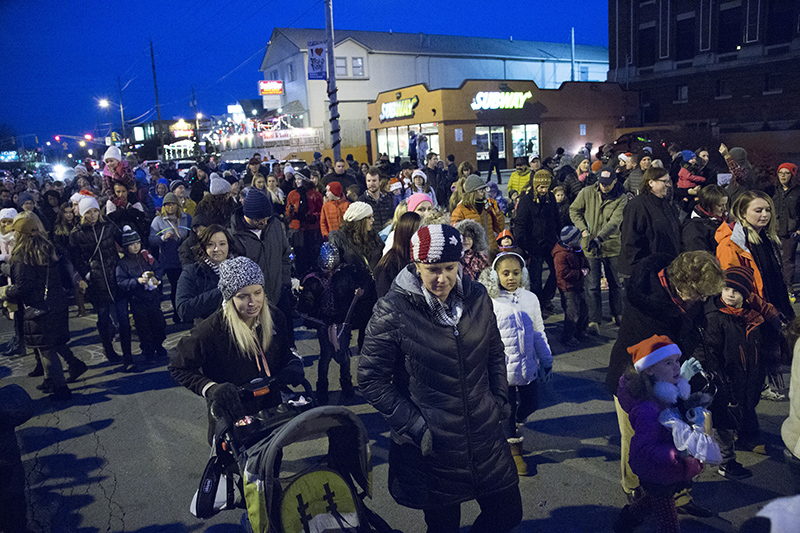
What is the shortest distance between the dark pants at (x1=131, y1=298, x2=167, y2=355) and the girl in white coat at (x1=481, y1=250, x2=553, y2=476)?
15.6 feet

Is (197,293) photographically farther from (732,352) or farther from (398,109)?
(398,109)

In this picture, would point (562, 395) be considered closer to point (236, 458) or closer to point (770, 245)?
point (770, 245)

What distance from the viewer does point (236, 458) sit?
2832 mm

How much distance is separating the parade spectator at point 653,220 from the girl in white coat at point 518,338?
2800 mm

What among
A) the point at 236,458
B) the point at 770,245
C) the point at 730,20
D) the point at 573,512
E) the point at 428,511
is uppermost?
the point at 730,20

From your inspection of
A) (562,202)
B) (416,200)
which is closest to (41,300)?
(416,200)

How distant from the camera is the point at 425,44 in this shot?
4353cm

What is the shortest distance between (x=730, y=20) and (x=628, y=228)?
3248 centimetres

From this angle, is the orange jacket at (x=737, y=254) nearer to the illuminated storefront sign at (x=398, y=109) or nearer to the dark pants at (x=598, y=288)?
the dark pants at (x=598, y=288)

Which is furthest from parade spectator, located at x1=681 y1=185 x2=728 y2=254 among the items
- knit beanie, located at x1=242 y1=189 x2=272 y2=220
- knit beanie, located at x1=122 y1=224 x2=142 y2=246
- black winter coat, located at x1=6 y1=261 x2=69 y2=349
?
black winter coat, located at x1=6 y1=261 x2=69 y2=349

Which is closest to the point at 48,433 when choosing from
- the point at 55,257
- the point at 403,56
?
the point at 55,257

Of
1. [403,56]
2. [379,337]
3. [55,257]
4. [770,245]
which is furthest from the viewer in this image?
[403,56]

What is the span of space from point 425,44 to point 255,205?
41866mm

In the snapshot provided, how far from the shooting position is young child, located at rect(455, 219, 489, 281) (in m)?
5.47
